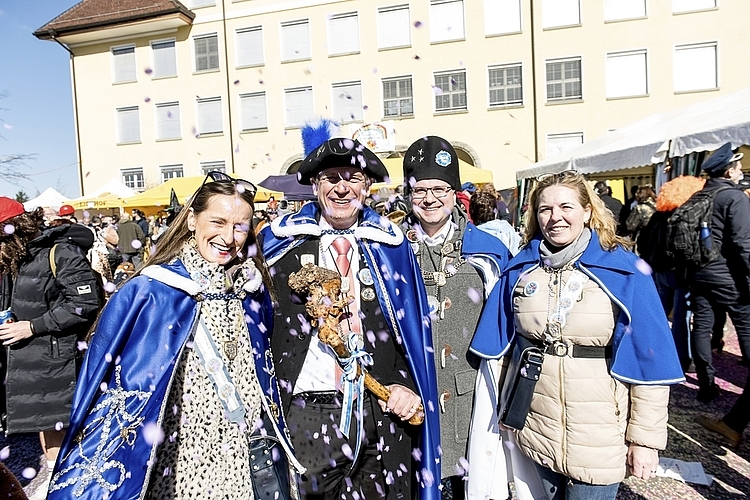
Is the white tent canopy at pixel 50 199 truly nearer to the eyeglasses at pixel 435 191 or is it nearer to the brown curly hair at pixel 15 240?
the brown curly hair at pixel 15 240

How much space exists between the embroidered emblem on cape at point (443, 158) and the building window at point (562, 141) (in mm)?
18870

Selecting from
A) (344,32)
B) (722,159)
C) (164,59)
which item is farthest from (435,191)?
(164,59)

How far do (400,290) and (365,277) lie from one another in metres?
0.19

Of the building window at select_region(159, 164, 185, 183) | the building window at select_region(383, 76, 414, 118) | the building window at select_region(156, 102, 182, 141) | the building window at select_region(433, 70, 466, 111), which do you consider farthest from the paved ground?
the building window at select_region(156, 102, 182, 141)

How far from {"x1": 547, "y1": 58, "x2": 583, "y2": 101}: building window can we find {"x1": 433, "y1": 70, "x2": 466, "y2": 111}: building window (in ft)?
11.0

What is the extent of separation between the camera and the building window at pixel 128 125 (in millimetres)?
24062

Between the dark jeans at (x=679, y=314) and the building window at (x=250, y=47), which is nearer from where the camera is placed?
the dark jeans at (x=679, y=314)

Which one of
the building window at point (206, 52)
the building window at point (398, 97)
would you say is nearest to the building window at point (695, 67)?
the building window at point (398, 97)

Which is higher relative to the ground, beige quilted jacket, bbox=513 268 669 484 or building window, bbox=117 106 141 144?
building window, bbox=117 106 141 144

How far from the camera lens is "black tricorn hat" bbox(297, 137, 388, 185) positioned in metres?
2.34

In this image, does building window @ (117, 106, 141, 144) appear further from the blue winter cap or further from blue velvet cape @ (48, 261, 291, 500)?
blue velvet cape @ (48, 261, 291, 500)

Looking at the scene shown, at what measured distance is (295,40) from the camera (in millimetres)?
21797

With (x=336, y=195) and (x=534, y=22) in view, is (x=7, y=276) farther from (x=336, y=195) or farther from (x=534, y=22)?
(x=534, y=22)

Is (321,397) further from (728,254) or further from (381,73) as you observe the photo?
(381,73)
